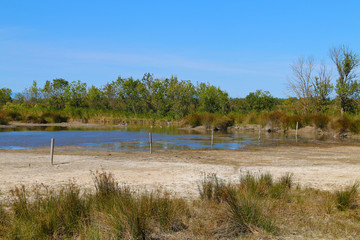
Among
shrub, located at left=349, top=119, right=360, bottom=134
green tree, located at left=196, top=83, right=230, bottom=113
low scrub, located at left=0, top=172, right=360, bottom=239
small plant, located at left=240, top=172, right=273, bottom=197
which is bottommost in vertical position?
low scrub, located at left=0, top=172, right=360, bottom=239

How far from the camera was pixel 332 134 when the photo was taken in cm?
3747

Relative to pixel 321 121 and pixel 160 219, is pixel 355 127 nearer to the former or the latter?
pixel 321 121

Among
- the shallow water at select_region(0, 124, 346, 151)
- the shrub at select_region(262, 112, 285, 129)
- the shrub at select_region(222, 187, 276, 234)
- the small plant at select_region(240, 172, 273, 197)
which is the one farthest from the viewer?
the shrub at select_region(262, 112, 285, 129)

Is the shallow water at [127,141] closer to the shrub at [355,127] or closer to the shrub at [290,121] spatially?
the shrub at [355,127]

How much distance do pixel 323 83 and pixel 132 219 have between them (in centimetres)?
4734

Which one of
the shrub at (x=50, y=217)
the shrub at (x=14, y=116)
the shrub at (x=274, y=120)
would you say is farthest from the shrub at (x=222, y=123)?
the shrub at (x=50, y=217)

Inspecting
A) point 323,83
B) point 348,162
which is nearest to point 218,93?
point 323,83

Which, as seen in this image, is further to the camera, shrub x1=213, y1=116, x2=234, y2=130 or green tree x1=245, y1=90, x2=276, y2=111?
green tree x1=245, y1=90, x2=276, y2=111

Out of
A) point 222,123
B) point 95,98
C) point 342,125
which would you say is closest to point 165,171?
point 342,125

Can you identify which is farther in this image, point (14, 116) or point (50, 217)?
point (14, 116)

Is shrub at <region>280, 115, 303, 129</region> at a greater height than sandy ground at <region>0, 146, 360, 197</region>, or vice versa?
shrub at <region>280, 115, 303, 129</region>

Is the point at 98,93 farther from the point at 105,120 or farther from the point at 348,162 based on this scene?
the point at 348,162

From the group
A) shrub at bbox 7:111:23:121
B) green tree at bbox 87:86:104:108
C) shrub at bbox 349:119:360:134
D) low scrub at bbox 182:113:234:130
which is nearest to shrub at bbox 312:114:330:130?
shrub at bbox 349:119:360:134

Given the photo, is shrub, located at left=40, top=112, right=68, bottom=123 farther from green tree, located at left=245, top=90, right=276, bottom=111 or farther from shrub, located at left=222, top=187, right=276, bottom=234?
shrub, located at left=222, top=187, right=276, bottom=234
